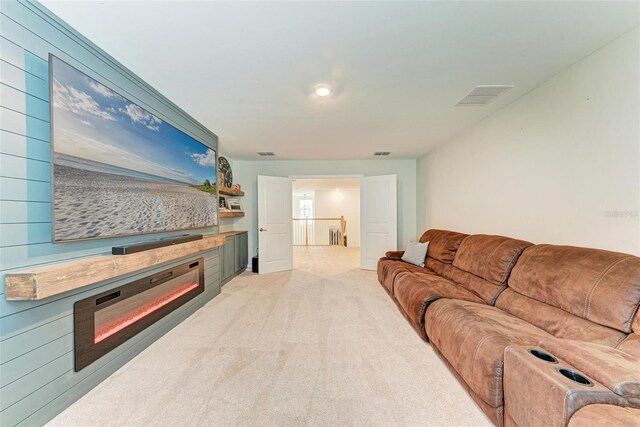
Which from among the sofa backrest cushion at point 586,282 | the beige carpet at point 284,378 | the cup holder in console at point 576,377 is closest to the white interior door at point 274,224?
the beige carpet at point 284,378

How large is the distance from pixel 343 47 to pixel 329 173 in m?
3.63

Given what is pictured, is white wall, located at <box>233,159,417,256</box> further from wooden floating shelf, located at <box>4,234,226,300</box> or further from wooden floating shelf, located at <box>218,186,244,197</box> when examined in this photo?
wooden floating shelf, located at <box>4,234,226,300</box>

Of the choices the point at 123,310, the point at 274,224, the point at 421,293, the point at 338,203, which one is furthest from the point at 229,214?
the point at 338,203

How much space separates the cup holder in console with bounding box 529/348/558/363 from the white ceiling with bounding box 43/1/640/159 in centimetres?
185

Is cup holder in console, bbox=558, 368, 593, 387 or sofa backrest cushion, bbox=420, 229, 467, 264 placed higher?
sofa backrest cushion, bbox=420, 229, 467, 264

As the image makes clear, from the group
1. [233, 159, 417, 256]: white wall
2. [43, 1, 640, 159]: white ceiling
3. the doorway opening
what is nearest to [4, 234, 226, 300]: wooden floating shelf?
[43, 1, 640, 159]: white ceiling

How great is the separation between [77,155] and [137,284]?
1089 mm

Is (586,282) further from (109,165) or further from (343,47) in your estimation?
(109,165)

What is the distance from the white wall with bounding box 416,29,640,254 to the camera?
160 centimetres

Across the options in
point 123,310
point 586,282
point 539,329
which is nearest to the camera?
point 586,282

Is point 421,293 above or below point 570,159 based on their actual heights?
below

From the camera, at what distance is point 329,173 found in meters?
5.32

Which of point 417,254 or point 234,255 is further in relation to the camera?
point 234,255

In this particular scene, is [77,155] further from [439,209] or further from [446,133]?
[439,209]
